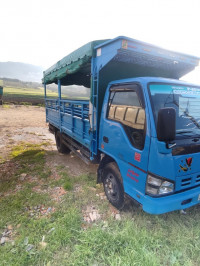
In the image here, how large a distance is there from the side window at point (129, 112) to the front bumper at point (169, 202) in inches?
27.9

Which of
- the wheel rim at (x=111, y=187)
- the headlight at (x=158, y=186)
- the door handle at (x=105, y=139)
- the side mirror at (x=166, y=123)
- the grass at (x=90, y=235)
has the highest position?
the side mirror at (x=166, y=123)

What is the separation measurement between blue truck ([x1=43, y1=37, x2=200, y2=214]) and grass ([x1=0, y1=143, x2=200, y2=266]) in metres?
0.50

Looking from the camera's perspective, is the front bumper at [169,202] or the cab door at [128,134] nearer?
the front bumper at [169,202]

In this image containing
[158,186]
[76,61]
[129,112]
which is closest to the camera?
[158,186]

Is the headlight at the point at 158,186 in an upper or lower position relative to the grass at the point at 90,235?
upper

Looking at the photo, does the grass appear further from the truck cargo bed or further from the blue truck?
the truck cargo bed

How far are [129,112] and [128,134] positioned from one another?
348 millimetres

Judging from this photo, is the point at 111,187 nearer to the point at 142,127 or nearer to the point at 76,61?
the point at 142,127

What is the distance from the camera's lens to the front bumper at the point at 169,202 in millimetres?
1976

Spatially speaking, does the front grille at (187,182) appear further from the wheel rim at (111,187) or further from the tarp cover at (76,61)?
the tarp cover at (76,61)

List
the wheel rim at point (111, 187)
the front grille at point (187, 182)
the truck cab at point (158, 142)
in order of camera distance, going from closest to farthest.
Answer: the truck cab at point (158, 142), the front grille at point (187, 182), the wheel rim at point (111, 187)

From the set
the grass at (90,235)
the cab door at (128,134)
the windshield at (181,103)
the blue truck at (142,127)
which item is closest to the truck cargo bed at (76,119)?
the blue truck at (142,127)

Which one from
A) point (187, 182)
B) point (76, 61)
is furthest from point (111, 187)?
point (76, 61)

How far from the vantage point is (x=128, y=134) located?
237 centimetres
